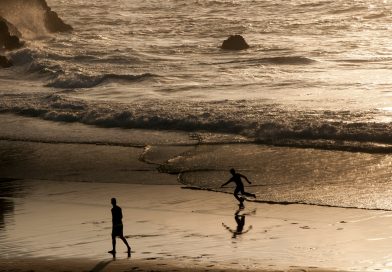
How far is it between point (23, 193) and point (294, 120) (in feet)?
33.7

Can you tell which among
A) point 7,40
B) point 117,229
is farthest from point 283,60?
point 117,229

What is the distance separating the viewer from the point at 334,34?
58.0m

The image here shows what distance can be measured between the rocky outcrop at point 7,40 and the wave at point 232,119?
18222mm

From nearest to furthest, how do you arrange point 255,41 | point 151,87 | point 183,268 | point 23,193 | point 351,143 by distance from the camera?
point 183,268 < point 23,193 < point 351,143 < point 151,87 < point 255,41

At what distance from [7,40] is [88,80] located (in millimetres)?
15072

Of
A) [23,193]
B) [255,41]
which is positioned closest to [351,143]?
[23,193]

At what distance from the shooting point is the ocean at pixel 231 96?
77.3ft

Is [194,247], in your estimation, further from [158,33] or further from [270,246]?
[158,33]

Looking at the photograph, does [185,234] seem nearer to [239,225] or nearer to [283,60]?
[239,225]

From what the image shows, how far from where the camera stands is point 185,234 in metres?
17.3

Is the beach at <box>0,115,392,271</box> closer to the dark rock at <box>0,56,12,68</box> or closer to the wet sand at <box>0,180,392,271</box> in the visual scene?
the wet sand at <box>0,180,392,271</box>

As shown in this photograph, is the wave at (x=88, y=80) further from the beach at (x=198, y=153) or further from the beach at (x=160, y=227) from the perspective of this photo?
the beach at (x=160, y=227)

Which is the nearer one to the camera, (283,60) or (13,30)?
(283,60)

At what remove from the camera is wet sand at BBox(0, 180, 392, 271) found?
50.0 ft
